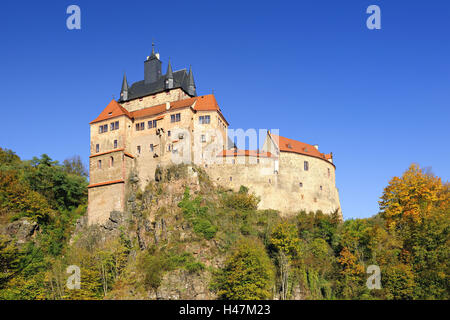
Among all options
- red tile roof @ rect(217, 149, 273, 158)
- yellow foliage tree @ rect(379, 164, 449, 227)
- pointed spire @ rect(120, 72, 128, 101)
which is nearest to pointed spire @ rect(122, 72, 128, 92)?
pointed spire @ rect(120, 72, 128, 101)

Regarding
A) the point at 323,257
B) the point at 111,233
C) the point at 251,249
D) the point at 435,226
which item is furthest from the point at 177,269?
the point at 435,226

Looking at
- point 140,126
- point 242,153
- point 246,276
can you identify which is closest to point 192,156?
point 242,153

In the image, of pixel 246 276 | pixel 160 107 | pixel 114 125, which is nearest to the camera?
pixel 246 276

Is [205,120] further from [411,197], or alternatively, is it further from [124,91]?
[411,197]

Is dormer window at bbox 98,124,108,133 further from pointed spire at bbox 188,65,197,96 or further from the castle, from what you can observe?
pointed spire at bbox 188,65,197,96

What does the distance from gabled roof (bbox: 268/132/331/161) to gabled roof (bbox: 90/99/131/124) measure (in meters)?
18.4

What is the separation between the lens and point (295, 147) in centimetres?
6038

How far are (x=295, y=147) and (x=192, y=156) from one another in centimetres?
1326

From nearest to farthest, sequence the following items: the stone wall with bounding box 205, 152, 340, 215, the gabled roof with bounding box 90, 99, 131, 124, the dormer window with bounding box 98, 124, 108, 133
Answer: the stone wall with bounding box 205, 152, 340, 215, the gabled roof with bounding box 90, 99, 131, 124, the dormer window with bounding box 98, 124, 108, 133

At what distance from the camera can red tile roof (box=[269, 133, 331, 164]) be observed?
59.2 m
